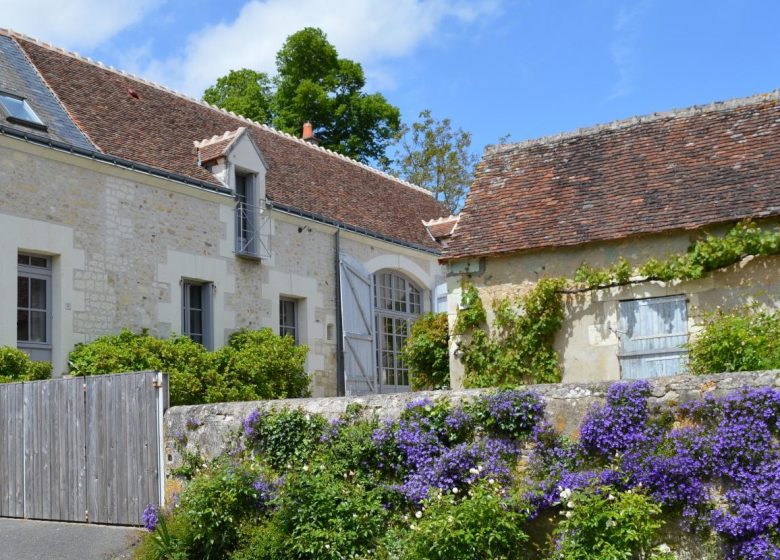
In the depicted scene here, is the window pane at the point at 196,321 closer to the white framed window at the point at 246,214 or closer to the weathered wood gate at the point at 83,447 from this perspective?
the white framed window at the point at 246,214

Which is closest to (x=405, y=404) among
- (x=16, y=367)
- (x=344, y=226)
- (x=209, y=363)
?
(x=16, y=367)

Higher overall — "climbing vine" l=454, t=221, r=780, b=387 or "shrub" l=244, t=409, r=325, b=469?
"climbing vine" l=454, t=221, r=780, b=387

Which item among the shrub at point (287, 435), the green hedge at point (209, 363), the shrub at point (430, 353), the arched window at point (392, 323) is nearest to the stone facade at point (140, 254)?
the green hedge at point (209, 363)

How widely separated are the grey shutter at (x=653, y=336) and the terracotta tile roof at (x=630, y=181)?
902mm

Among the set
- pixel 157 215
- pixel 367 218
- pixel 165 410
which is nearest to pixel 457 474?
pixel 165 410

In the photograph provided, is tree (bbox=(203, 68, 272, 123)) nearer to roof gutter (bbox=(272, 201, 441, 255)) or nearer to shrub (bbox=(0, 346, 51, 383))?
roof gutter (bbox=(272, 201, 441, 255))

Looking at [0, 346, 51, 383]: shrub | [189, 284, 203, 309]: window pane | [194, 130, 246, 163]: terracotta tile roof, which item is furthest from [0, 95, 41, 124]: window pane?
[189, 284, 203, 309]: window pane

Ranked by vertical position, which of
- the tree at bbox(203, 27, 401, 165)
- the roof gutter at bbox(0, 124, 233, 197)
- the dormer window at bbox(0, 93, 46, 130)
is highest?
the tree at bbox(203, 27, 401, 165)

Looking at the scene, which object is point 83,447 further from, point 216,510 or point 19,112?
point 19,112

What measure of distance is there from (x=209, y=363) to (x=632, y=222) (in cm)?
611

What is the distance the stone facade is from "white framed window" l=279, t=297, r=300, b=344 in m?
0.12

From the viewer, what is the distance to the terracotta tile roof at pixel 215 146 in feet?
50.1

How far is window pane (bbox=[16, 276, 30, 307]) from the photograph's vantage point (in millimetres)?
12141

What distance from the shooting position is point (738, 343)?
956cm
